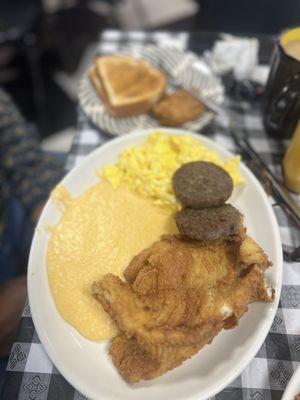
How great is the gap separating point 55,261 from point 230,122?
46.8 inches

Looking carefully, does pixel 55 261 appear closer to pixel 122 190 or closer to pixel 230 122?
pixel 122 190

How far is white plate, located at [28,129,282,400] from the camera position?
1.11 metres

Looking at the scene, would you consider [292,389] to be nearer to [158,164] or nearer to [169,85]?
[158,164]

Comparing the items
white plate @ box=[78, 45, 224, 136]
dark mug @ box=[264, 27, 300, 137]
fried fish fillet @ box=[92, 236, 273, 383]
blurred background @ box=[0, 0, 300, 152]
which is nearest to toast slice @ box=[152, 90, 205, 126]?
white plate @ box=[78, 45, 224, 136]

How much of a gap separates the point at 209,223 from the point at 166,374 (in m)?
0.54

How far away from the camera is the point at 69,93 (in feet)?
11.6

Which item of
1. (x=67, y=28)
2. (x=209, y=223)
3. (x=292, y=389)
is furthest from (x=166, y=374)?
(x=67, y=28)

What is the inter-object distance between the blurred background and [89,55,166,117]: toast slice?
124cm

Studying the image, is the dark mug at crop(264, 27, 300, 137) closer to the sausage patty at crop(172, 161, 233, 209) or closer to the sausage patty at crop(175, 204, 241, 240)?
the sausage patty at crop(172, 161, 233, 209)

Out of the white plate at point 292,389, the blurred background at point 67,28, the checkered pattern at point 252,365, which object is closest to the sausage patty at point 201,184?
the checkered pattern at point 252,365

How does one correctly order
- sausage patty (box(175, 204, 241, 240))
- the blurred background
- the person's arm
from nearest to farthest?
sausage patty (box(175, 204, 241, 240))
the person's arm
the blurred background

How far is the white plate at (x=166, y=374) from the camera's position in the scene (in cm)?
111

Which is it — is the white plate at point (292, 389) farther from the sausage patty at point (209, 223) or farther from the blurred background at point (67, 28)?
the blurred background at point (67, 28)

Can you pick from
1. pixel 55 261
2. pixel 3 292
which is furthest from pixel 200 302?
pixel 3 292
